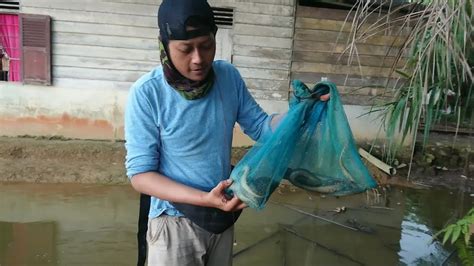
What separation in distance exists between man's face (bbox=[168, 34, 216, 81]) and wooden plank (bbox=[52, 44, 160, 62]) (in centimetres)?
558

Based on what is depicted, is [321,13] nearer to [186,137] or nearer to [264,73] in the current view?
[264,73]

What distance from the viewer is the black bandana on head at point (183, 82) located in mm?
1473

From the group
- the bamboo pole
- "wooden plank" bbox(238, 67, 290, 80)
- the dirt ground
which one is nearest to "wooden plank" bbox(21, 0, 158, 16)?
"wooden plank" bbox(238, 67, 290, 80)

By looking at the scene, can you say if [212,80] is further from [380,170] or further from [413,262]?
[380,170]

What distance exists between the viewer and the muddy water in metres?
3.96

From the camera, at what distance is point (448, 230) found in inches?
86.7

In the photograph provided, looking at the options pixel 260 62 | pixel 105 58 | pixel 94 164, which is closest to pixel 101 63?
pixel 105 58

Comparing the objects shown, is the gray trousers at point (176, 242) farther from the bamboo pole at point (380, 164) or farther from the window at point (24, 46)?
the window at point (24, 46)

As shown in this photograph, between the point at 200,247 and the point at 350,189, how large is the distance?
1.92 feet

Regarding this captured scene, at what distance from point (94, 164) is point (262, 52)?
3.03m

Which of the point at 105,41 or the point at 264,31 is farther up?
the point at 264,31

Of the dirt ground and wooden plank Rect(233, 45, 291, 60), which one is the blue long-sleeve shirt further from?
wooden plank Rect(233, 45, 291, 60)

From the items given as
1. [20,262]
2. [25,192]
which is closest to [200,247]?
[20,262]

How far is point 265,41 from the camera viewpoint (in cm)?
708
